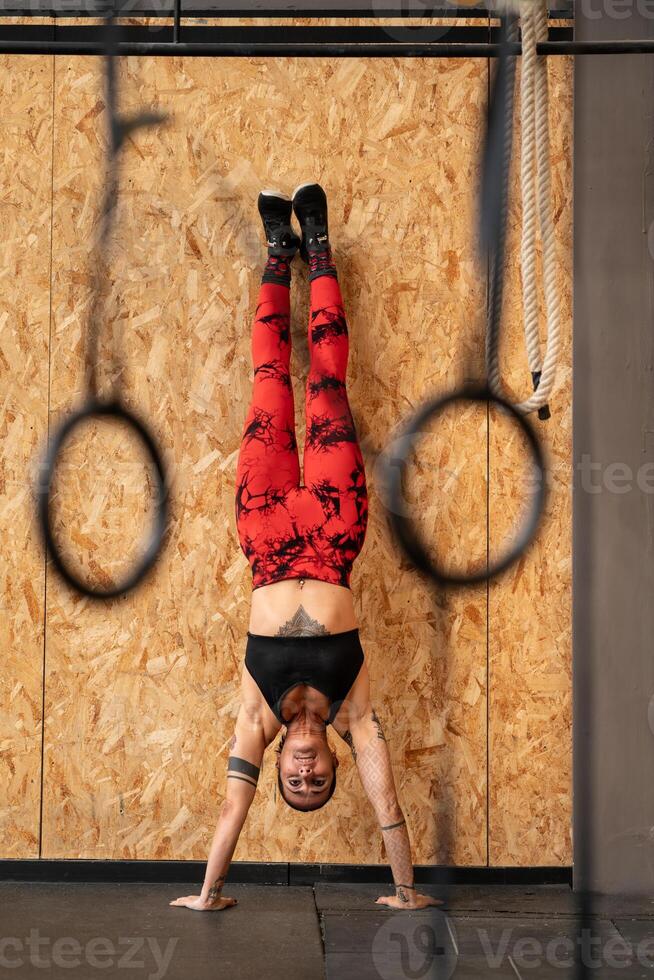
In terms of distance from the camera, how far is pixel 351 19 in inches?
126

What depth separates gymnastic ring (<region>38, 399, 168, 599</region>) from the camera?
10.6 ft

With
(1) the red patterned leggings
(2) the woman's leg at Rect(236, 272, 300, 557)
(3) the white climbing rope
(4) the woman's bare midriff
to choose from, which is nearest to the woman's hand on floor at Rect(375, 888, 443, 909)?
(4) the woman's bare midriff

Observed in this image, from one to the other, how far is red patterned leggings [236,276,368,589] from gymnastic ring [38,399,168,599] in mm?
305

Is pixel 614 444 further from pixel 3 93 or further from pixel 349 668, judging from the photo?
pixel 3 93

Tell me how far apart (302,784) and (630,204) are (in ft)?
6.66

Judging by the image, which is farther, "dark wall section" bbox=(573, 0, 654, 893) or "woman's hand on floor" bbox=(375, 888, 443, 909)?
"dark wall section" bbox=(573, 0, 654, 893)

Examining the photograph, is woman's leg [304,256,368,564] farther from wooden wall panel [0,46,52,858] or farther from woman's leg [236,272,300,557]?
wooden wall panel [0,46,52,858]

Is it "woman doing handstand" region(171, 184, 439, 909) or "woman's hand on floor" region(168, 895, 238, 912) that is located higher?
"woman doing handstand" region(171, 184, 439, 909)

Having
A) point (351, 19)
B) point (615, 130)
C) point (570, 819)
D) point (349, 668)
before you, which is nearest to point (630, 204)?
point (615, 130)

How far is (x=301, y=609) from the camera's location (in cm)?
292

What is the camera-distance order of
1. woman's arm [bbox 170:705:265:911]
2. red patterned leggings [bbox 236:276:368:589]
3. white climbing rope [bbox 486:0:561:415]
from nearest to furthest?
white climbing rope [bbox 486:0:561:415] → woman's arm [bbox 170:705:265:911] → red patterned leggings [bbox 236:276:368:589]

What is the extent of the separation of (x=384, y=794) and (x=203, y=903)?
0.61 meters

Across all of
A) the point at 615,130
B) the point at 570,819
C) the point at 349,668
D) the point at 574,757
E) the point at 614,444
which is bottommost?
the point at 570,819

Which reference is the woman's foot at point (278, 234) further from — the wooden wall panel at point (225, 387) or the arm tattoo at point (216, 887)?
the arm tattoo at point (216, 887)
